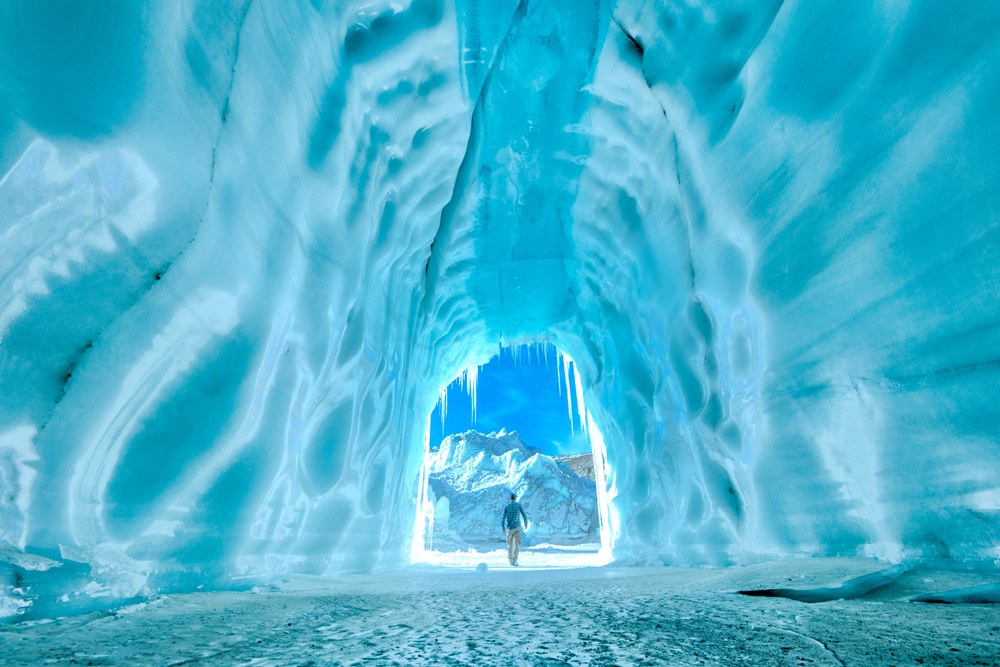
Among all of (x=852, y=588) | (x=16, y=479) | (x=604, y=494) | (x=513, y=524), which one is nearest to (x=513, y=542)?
(x=513, y=524)

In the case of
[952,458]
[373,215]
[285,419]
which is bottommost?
[952,458]

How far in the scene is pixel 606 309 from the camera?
6.95 meters

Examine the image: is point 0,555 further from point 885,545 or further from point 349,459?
point 885,545

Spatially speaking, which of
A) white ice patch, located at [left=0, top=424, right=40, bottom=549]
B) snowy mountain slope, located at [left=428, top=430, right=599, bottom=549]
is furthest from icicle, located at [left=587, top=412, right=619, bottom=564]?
snowy mountain slope, located at [left=428, top=430, right=599, bottom=549]

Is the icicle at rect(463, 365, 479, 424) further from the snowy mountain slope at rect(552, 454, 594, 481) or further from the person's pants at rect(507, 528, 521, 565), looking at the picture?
the snowy mountain slope at rect(552, 454, 594, 481)

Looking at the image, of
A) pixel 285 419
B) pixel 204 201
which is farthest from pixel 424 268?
pixel 204 201

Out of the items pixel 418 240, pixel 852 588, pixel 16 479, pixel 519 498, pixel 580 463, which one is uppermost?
pixel 580 463

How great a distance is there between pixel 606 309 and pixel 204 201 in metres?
5.44

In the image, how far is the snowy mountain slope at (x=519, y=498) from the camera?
26.1m

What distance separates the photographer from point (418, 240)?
553 cm

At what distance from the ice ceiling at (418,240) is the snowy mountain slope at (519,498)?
829 inches

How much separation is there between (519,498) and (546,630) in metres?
28.5

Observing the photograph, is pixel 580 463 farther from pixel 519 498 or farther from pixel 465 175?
pixel 465 175

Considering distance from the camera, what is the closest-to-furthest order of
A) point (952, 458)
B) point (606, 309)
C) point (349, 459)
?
1. point (952, 458)
2. point (349, 459)
3. point (606, 309)
